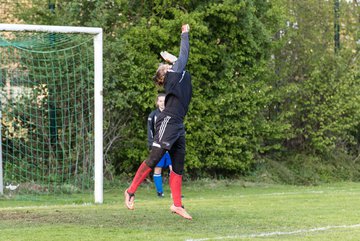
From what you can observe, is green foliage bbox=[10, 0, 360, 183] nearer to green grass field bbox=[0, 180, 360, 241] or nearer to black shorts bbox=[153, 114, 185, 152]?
green grass field bbox=[0, 180, 360, 241]

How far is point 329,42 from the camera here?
2266 cm

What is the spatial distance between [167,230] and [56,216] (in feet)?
7.05

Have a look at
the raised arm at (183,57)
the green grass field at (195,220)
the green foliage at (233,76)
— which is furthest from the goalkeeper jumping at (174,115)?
the green foliage at (233,76)

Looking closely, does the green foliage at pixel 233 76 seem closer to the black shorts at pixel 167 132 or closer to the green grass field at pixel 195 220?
the green grass field at pixel 195 220

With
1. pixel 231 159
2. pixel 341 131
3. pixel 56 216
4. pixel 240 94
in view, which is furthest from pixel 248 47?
pixel 56 216


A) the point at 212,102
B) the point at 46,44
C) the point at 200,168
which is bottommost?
the point at 200,168

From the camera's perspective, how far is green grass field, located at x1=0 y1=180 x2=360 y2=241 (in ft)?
29.0

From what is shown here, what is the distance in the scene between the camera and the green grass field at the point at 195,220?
8828 mm

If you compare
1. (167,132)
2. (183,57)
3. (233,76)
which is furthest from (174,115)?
(233,76)

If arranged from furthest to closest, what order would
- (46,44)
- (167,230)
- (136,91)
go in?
(136,91) < (46,44) < (167,230)

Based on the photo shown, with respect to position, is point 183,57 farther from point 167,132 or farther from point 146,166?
point 146,166

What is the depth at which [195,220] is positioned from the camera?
33.9 ft

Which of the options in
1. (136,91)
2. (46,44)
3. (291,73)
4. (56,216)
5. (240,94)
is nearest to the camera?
(56,216)

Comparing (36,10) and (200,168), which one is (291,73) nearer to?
(200,168)
